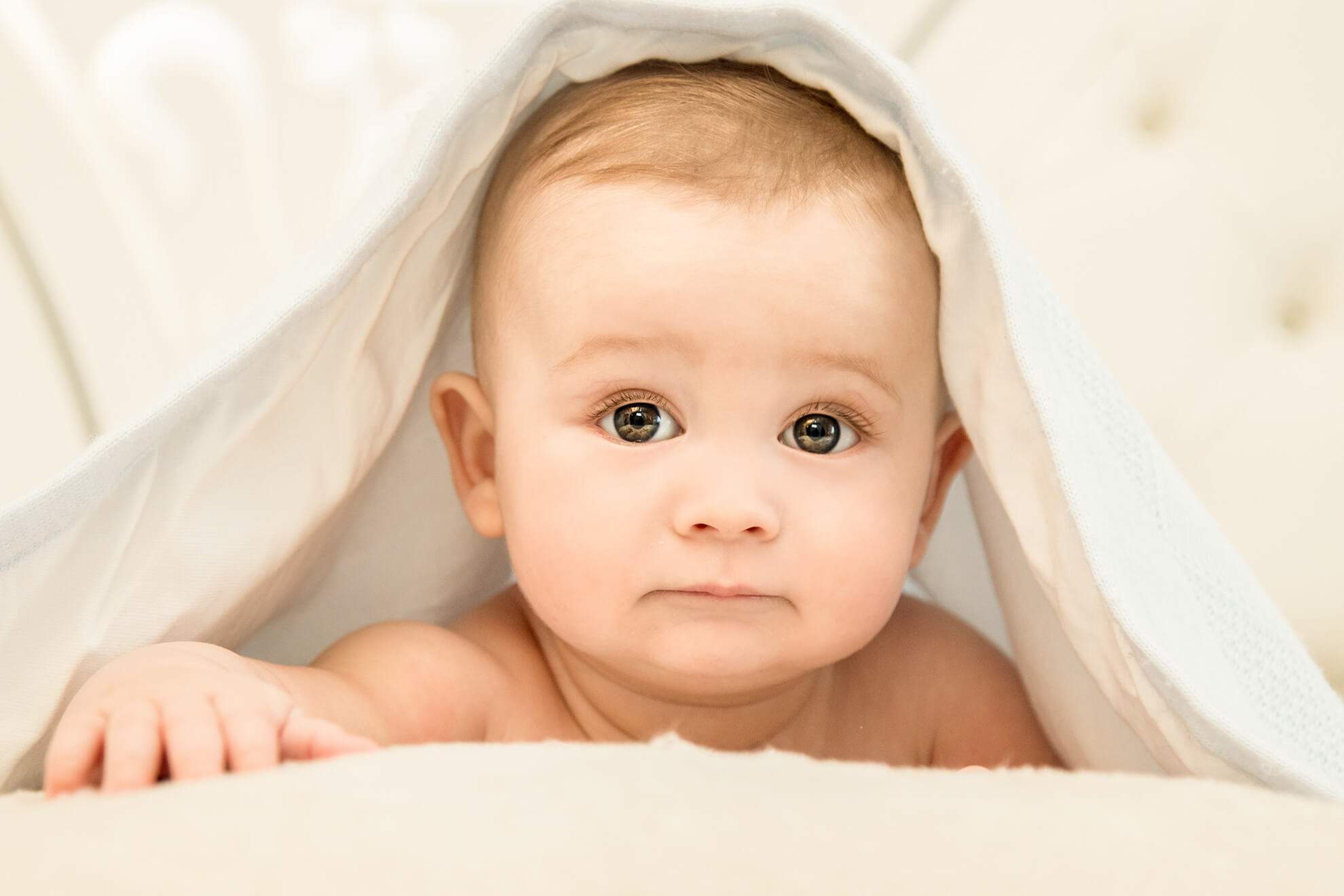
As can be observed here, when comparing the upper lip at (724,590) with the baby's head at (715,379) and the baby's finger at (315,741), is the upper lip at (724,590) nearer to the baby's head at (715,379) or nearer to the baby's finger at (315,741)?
the baby's head at (715,379)

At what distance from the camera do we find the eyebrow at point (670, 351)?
875 millimetres

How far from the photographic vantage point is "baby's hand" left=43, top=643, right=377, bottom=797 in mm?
644

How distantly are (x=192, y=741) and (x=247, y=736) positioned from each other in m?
0.03

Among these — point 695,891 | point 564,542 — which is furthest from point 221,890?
point 564,542

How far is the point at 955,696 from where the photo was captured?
1143 millimetres

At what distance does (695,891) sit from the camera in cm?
51

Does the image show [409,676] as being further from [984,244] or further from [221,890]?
[984,244]

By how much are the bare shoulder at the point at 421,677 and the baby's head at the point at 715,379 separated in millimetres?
109

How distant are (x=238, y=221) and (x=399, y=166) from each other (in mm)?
616

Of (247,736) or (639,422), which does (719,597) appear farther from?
(247,736)

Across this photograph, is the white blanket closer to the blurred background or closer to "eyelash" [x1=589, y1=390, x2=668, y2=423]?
"eyelash" [x1=589, y1=390, x2=668, y2=423]

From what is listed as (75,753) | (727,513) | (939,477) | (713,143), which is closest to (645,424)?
(727,513)

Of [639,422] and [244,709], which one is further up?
[639,422]

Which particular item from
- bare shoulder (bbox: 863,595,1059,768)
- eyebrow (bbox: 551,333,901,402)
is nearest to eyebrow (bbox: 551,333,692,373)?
eyebrow (bbox: 551,333,901,402)
